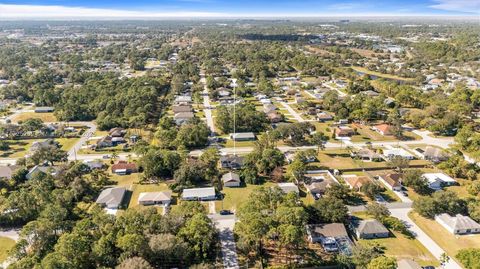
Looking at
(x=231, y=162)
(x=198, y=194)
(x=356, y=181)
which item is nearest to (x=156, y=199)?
(x=198, y=194)

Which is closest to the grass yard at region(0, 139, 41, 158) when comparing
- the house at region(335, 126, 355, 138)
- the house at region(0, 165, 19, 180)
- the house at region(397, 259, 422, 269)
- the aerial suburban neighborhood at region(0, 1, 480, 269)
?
the aerial suburban neighborhood at region(0, 1, 480, 269)

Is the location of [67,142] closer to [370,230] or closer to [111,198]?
[111,198]

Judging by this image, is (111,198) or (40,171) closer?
(111,198)

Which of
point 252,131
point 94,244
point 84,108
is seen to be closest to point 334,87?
point 252,131

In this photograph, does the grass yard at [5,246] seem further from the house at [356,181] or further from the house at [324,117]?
the house at [324,117]

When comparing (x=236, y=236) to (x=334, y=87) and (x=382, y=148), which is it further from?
(x=334, y=87)
